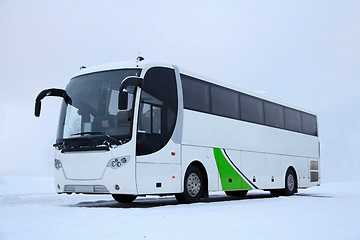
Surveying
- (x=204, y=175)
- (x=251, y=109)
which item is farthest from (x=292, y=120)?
(x=204, y=175)

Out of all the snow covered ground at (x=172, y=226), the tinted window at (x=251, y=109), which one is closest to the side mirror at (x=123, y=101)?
the snow covered ground at (x=172, y=226)

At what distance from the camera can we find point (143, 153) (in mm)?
11031

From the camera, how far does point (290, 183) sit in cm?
1891

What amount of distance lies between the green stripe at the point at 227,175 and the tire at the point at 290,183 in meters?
3.94

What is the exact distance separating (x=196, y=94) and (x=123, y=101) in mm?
3525

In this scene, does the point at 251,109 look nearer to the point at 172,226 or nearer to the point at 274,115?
the point at 274,115

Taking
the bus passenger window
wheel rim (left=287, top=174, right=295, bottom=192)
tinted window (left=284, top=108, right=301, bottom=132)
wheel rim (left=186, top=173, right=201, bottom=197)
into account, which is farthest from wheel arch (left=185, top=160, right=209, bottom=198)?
tinted window (left=284, top=108, right=301, bottom=132)

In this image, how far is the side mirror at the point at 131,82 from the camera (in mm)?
10539

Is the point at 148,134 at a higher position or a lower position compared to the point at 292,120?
lower

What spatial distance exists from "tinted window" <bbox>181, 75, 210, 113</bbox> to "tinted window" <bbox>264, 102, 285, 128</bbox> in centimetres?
453

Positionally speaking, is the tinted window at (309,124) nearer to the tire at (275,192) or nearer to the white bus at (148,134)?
the tire at (275,192)

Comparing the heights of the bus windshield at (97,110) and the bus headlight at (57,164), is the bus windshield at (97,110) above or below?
above

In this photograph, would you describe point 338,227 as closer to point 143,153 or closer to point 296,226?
point 296,226

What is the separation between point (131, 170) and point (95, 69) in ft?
10.2
